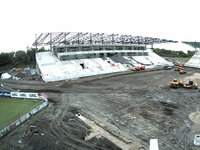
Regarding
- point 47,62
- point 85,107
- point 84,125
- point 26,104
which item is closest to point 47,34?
point 47,62

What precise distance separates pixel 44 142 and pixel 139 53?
63907 mm

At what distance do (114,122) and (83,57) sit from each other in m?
42.4

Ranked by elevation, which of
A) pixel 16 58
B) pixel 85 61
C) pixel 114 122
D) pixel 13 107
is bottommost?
pixel 13 107

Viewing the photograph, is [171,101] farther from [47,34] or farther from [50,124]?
[47,34]

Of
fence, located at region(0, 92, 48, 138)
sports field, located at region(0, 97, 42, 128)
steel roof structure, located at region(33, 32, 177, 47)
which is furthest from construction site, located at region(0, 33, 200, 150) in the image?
steel roof structure, located at region(33, 32, 177, 47)

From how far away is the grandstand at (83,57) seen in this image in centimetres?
4350

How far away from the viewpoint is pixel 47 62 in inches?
1950

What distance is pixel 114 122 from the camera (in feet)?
53.2

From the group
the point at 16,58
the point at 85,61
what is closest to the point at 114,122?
the point at 85,61

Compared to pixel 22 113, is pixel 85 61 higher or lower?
higher

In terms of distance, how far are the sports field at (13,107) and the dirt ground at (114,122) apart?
252 centimetres

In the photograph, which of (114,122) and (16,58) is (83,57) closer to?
(16,58)

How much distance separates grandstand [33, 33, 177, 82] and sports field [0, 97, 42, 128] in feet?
38.5

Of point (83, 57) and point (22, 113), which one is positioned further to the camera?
point (83, 57)
